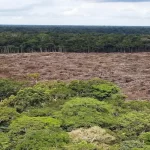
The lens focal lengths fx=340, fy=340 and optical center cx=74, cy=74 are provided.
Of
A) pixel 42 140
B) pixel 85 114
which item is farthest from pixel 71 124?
pixel 42 140

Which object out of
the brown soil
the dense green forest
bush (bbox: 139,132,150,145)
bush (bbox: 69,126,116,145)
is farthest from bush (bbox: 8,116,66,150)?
the brown soil

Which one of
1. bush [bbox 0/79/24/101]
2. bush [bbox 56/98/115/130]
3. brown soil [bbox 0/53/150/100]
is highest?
bush [bbox 56/98/115/130]

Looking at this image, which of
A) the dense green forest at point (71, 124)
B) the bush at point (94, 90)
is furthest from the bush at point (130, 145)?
the bush at point (94, 90)

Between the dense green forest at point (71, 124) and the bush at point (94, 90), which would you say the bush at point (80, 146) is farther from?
the bush at point (94, 90)

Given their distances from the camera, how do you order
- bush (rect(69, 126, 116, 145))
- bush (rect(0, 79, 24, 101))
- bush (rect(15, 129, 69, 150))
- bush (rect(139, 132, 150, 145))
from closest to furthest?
1. bush (rect(15, 129, 69, 150))
2. bush (rect(139, 132, 150, 145))
3. bush (rect(69, 126, 116, 145))
4. bush (rect(0, 79, 24, 101))

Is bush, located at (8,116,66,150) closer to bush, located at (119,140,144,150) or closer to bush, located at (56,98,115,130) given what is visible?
bush, located at (56,98,115,130)

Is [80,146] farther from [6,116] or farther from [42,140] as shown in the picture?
[6,116]

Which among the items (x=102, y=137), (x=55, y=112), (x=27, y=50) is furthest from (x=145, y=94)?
(x=27, y=50)
